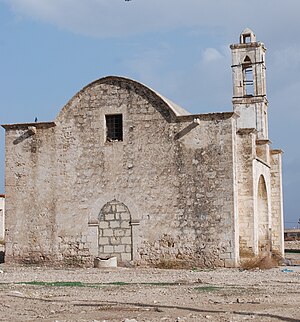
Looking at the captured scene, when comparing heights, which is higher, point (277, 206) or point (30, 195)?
point (30, 195)

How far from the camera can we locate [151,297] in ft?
37.0

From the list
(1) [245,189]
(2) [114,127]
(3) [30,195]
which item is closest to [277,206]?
(1) [245,189]

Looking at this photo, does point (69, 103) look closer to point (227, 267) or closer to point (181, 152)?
point (181, 152)

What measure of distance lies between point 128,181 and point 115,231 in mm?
1584

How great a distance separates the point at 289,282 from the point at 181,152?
6.62 metres

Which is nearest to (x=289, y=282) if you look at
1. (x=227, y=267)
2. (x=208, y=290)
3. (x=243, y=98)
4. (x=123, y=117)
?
(x=208, y=290)

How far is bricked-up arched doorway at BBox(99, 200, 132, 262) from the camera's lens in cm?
2062

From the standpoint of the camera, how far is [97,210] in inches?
824

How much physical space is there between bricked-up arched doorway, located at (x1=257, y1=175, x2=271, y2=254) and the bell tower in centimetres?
320

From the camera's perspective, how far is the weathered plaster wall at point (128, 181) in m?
20.0

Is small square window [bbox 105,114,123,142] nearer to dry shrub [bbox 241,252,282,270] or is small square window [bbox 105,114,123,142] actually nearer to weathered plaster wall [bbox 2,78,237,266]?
weathered plaster wall [bbox 2,78,237,266]

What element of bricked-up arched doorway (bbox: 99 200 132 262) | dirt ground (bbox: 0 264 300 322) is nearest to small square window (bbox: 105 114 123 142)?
bricked-up arched doorway (bbox: 99 200 132 262)

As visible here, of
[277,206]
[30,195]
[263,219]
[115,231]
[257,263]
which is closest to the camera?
[257,263]

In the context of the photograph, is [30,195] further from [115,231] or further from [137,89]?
[137,89]
